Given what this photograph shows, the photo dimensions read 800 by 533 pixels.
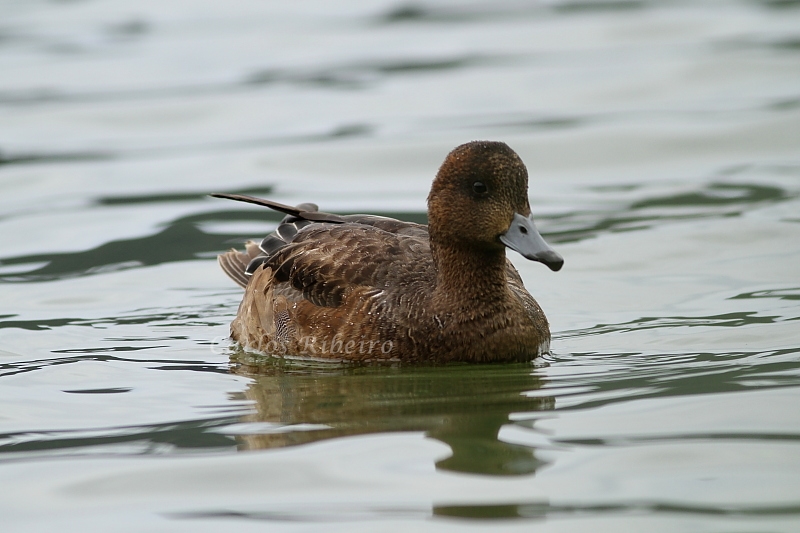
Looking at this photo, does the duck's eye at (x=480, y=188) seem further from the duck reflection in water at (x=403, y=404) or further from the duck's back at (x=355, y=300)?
the duck reflection in water at (x=403, y=404)

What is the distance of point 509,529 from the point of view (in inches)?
206

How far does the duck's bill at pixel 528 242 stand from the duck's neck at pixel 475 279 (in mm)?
355

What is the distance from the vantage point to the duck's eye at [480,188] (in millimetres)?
7660

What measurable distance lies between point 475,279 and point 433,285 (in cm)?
34

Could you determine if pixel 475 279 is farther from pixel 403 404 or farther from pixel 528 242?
pixel 403 404

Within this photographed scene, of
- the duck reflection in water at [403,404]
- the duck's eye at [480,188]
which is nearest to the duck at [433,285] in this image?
the duck's eye at [480,188]

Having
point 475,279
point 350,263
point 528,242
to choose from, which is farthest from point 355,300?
point 528,242

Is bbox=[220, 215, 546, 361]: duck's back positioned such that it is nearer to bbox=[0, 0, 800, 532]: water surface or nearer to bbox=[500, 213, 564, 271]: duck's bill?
bbox=[0, 0, 800, 532]: water surface

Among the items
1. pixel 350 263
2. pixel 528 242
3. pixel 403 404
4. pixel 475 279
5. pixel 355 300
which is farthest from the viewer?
pixel 350 263

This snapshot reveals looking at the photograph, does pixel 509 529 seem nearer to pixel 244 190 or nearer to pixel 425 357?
pixel 425 357

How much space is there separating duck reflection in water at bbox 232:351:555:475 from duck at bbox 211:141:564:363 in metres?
0.12

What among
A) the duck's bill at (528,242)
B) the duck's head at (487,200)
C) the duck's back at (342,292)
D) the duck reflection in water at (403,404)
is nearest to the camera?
the duck reflection in water at (403,404)

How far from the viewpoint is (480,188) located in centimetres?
768

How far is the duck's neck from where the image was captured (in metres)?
7.92
